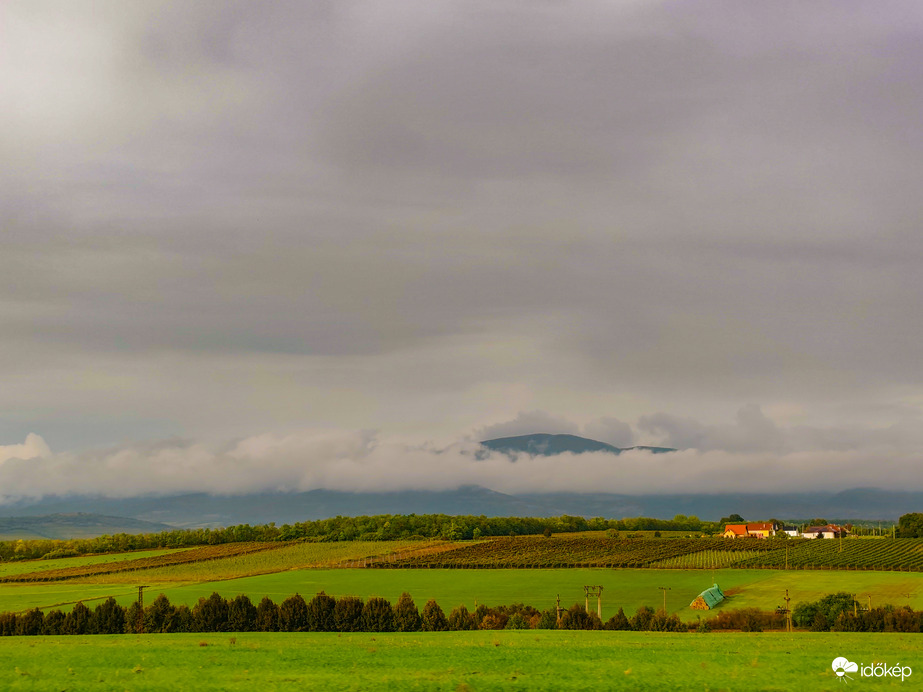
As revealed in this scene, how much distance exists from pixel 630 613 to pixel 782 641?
50708 mm

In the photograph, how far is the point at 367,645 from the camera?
30312 millimetres

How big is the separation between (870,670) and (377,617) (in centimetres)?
4610

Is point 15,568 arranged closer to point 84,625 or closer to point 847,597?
point 84,625

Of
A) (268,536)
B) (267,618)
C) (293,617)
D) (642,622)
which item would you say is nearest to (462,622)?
(293,617)

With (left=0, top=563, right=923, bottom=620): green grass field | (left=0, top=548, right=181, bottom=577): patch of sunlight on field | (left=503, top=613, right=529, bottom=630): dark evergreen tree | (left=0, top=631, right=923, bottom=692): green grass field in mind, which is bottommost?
(left=0, top=548, right=181, bottom=577): patch of sunlight on field

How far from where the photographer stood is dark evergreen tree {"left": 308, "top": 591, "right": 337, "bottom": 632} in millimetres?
61781

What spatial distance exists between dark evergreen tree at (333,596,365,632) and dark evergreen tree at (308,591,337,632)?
1.16 ft

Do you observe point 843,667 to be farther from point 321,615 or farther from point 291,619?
point 291,619

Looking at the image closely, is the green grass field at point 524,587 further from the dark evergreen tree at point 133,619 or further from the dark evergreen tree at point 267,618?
the dark evergreen tree at point 133,619

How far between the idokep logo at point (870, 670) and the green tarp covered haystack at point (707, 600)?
66513 millimetres

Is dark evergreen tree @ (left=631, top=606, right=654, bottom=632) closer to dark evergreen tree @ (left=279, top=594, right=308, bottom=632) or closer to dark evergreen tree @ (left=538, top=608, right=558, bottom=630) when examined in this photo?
dark evergreen tree @ (left=538, top=608, right=558, bottom=630)

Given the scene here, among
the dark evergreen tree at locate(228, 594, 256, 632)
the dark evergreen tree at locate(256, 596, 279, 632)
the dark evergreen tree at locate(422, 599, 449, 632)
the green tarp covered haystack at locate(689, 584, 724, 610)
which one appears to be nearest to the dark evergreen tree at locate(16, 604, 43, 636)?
the dark evergreen tree at locate(228, 594, 256, 632)

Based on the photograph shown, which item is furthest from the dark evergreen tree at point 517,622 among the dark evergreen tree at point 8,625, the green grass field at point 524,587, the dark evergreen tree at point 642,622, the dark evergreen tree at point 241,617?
the dark evergreen tree at point 8,625

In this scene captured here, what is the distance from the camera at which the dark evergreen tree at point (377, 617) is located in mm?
62594
